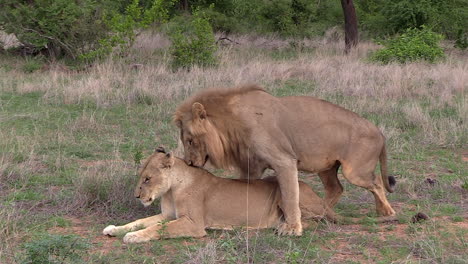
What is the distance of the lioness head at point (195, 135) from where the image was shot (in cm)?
559

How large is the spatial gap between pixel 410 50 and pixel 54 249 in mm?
13396

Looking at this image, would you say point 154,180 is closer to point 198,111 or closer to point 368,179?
point 198,111

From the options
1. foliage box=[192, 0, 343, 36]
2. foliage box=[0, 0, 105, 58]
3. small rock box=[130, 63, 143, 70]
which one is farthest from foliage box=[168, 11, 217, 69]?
foliage box=[192, 0, 343, 36]

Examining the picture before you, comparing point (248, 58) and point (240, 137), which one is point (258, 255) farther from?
point (248, 58)

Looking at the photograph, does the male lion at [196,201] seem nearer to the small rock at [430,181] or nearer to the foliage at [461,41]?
the small rock at [430,181]

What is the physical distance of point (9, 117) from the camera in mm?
9867

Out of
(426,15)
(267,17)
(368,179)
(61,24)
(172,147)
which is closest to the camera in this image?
(368,179)

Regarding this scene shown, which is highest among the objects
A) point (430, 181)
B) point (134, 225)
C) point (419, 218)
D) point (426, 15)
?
point (134, 225)

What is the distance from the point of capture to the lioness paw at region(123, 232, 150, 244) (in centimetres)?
518

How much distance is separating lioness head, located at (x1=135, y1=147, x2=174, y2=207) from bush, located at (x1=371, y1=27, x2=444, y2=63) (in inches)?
448

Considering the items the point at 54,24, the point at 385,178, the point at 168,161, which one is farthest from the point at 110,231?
the point at 54,24

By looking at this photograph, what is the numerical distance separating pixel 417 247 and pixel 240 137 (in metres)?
1.68

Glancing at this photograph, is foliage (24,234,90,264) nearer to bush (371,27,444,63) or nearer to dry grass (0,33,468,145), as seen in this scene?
dry grass (0,33,468,145)

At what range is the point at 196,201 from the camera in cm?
548
